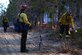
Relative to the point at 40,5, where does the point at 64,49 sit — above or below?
below

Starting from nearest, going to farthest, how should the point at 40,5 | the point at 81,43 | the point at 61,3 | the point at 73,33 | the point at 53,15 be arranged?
the point at 81,43 → the point at 73,33 → the point at 61,3 → the point at 53,15 → the point at 40,5

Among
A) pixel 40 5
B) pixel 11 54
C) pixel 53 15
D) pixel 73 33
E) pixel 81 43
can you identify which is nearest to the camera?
pixel 11 54

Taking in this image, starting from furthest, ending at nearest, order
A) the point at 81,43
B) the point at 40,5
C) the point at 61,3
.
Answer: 1. the point at 40,5
2. the point at 61,3
3. the point at 81,43

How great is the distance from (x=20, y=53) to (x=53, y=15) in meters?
11.7

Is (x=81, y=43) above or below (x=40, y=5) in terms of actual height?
below

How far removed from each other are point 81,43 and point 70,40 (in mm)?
1659

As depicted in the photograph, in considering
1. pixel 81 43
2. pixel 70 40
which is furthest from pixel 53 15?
pixel 81 43

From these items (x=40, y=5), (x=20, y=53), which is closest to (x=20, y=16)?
(x=20, y=53)

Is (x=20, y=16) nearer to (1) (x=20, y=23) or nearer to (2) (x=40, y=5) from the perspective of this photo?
(1) (x=20, y=23)

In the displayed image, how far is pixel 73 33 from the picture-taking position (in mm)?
18891

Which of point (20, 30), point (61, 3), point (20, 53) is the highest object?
point (61, 3)

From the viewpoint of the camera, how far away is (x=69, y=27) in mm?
17859

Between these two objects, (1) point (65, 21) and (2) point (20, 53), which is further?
(1) point (65, 21)

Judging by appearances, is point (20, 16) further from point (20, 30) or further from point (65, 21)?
point (65, 21)
